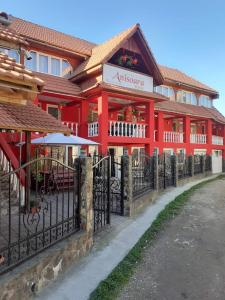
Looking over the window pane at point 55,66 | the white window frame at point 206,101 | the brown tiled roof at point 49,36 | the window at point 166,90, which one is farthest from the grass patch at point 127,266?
the white window frame at point 206,101

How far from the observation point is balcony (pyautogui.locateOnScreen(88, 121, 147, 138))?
54.9 ft

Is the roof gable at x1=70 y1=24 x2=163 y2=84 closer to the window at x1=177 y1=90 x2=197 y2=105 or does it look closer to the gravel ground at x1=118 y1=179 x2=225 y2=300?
the window at x1=177 y1=90 x2=197 y2=105

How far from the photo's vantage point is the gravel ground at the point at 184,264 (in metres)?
4.70

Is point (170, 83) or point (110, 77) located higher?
point (170, 83)

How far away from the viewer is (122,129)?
17266 mm

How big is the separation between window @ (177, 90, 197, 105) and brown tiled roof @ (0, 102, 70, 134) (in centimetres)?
1846

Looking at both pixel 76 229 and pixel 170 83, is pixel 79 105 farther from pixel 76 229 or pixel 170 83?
pixel 76 229

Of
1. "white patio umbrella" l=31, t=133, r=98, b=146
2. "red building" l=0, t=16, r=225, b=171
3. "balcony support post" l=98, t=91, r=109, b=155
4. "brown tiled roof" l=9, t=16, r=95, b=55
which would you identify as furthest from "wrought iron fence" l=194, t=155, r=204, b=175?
"white patio umbrella" l=31, t=133, r=98, b=146

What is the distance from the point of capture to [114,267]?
210 inches

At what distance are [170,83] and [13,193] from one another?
19753 millimetres

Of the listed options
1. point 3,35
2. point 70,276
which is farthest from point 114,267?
point 3,35

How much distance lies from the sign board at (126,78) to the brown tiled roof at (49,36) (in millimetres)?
3059

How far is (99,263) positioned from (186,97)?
23848mm

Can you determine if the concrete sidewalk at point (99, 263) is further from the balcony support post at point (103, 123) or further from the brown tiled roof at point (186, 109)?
the brown tiled roof at point (186, 109)
